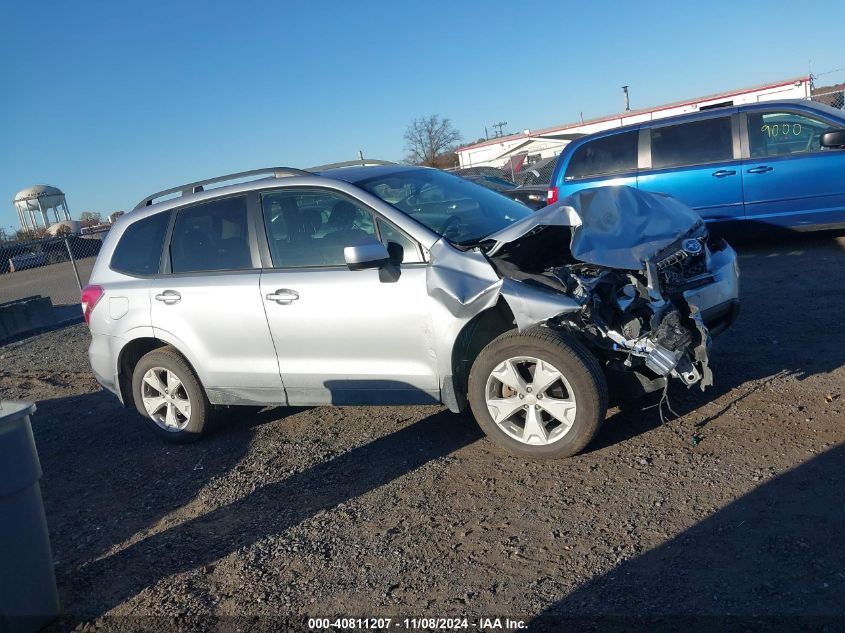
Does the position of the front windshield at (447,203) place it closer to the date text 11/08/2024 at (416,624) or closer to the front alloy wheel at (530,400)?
the front alloy wheel at (530,400)

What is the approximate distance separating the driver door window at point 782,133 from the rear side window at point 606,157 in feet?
4.50

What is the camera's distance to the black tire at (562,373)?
4004 millimetres

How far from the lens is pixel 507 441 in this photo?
430 centimetres

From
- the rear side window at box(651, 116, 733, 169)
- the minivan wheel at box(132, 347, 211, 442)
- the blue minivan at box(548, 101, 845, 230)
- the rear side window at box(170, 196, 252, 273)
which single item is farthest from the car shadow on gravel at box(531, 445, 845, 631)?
the rear side window at box(651, 116, 733, 169)

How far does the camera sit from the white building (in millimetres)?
30453

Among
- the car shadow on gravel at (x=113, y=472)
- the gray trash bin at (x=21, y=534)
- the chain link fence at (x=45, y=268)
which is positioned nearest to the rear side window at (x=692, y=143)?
the car shadow on gravel at (x=113, y=472)

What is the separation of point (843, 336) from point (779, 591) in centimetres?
329

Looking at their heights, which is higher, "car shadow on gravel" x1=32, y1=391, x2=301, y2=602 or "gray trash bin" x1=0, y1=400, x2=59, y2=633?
"gray trash bin" x1=0, y1=400, x2=59, y2=633

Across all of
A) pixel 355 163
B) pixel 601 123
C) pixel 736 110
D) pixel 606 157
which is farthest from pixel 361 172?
pixel 601 123

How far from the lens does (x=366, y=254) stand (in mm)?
4277

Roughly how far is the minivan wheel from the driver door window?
6.83 m

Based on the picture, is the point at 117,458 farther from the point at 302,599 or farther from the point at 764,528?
the point at 764,528

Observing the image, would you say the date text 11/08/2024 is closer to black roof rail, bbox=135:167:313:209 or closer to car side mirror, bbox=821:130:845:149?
black roof rail, bbox=135:167:313:209

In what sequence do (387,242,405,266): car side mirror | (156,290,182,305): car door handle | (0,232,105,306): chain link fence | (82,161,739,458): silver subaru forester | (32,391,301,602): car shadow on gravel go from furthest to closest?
1. (0,232,105,306): chain link fence
2. (156,290,182,305): car door handle
3. (387,242,405,266): car side mirror
4. (32,391,301,602): car shadow on gravel
5. (82,161,739,458): silver subaru forester
